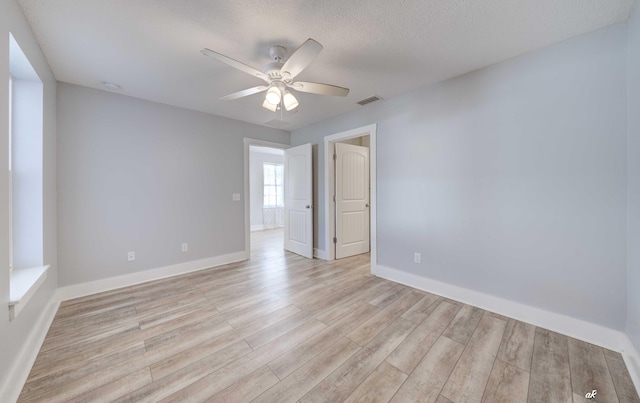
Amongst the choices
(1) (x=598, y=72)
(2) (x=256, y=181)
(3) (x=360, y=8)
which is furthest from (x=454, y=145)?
(2) (x=256, y=181)

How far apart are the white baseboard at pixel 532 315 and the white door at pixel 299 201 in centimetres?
185

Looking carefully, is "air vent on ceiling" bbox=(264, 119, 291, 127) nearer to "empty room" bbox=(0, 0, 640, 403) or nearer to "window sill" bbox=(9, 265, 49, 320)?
"empty room" bbox=(0, 0, 640, 403)

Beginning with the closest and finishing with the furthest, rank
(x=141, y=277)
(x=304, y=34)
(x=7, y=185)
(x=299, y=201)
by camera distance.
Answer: (x=7, y=185)
(x=304, y=34)
(x=141, y=277)
(x=299, y=201)

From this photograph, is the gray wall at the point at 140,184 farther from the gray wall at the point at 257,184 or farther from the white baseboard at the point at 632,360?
the white baseboard at the point at 632,360

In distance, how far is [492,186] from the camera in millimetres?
2250

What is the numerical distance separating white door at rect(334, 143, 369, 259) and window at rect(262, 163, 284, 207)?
4.03 meters

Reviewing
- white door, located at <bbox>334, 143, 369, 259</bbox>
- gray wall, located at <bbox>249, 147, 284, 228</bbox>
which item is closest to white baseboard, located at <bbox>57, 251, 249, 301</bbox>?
white door, located at <bbox>334, 143, 369, 259</bbox>

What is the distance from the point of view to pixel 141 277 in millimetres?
3006

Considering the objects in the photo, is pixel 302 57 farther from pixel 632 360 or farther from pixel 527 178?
pixel 632 360

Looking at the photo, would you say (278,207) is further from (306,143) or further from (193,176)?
(193,176)

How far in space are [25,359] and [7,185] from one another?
1113mm

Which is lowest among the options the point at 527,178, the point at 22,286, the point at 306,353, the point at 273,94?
the point at 306,353

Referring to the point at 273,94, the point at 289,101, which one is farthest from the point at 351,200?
the point at 273,94

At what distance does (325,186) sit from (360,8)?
2607mm
